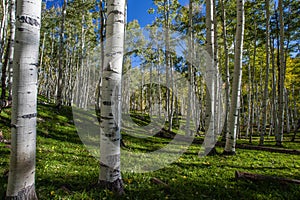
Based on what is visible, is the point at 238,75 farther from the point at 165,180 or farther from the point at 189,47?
the point at 189,47

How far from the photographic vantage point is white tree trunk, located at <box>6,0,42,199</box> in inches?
93.6

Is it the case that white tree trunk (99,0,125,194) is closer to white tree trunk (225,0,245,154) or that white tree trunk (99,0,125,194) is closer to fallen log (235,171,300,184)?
fallen log (235,171,300,184)

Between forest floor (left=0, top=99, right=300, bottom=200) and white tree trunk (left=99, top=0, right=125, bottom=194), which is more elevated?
white tree trunk (left=99, top=0, right=125, bottom=194)

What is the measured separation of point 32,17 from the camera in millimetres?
2441

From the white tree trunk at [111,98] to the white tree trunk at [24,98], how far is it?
1.10m

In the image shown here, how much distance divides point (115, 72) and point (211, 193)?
298cm

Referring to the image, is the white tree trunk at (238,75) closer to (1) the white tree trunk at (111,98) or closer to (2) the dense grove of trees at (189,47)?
(2) the dense grove of trees at (189,47)

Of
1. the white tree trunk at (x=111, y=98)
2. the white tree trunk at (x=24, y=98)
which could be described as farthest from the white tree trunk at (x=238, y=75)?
the white tree trunk at (x=24, y=98)

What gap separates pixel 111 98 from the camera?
3332 millimetres

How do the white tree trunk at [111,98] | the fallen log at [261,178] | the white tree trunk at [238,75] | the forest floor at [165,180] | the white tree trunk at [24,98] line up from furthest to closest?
the white tree trunk at [238,75], the fallen log at [261,178], the forest floor at [165,180], the white tree trunk at [111,98], the white tree trunk at [24,98]

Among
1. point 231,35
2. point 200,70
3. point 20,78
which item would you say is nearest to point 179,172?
point 20,78

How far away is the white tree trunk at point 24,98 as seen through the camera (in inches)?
93.6

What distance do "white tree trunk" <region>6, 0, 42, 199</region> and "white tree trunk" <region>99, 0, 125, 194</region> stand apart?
110 cm

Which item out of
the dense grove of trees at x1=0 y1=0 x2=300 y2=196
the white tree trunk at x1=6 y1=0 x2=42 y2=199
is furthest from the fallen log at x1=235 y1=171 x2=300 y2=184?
the white tree trunk at x1=6 y1=0 x2=42 y2=199
